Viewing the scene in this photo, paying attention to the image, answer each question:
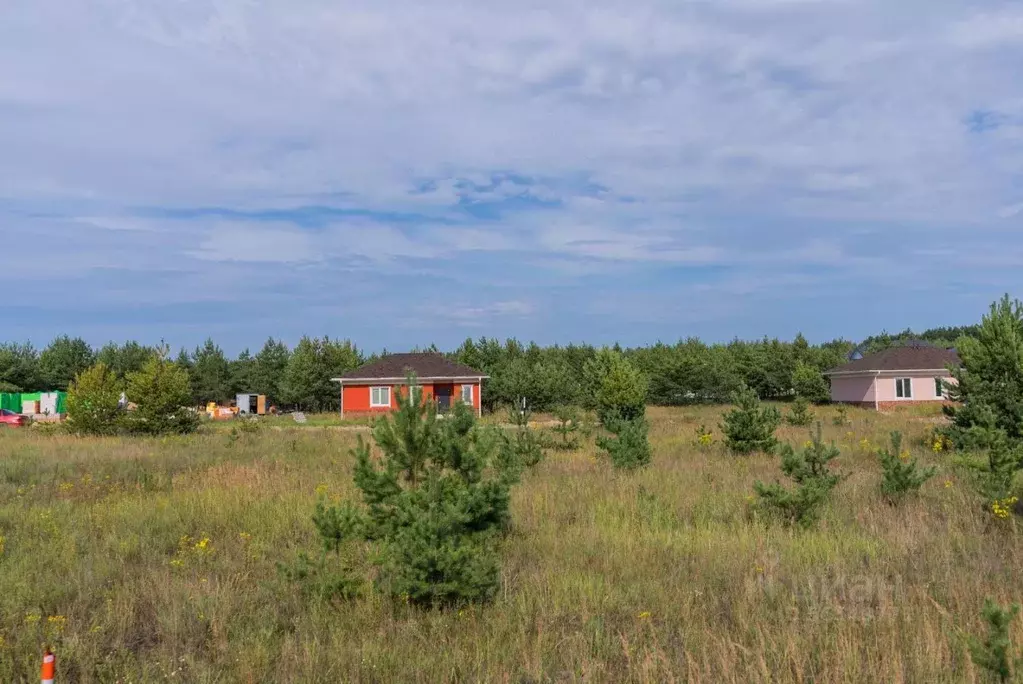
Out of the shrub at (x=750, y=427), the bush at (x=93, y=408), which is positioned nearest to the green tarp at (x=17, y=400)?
the bush at (x=93, y=408)

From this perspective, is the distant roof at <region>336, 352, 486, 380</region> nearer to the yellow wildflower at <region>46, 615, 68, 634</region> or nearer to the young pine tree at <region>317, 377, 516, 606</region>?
the young pine tree at <region>317, 377, 516, 606</region>

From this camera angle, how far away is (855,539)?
688cm

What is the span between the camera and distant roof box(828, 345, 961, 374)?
39.8 m

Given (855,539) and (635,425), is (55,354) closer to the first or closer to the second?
(635,425)

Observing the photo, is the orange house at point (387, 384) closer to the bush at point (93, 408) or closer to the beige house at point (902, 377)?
the bush at point (93, 408)

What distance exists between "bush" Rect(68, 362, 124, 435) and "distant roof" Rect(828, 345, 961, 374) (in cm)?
3849

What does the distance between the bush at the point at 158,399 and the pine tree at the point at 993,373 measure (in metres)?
20.9

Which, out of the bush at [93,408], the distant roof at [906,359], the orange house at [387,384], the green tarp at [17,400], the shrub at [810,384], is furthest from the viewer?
the shrub at [810,384]

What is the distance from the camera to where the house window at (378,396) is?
127 feet

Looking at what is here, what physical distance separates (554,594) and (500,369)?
127ft

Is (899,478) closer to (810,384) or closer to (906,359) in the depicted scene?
(906,359)

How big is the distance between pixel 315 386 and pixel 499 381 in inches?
474

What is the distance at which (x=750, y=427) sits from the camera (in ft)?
47.9

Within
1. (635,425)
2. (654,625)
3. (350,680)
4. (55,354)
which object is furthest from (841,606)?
(55,354)
